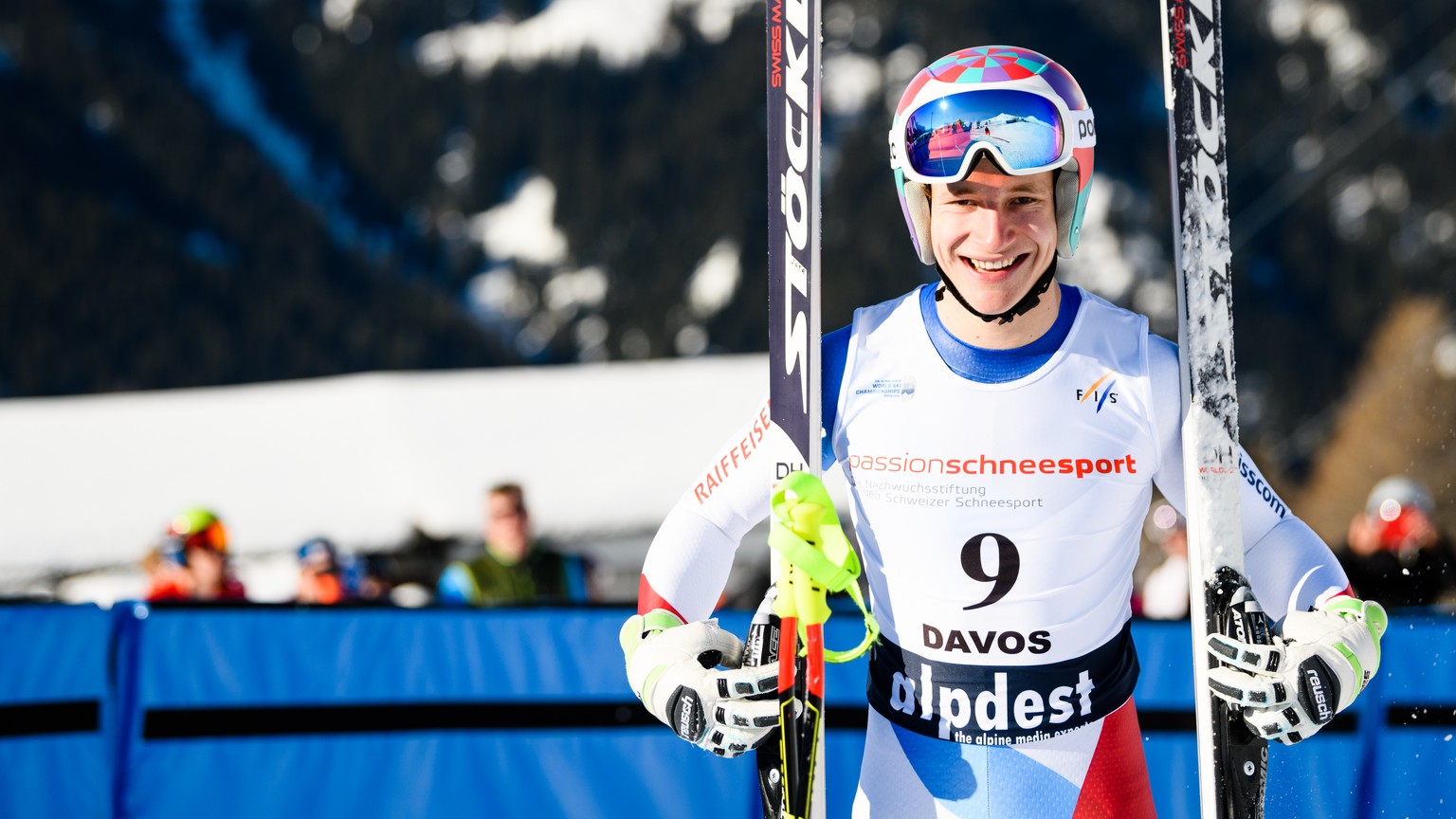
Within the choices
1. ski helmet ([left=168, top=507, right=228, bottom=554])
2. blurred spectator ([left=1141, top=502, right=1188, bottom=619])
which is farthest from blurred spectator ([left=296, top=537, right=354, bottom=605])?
blurred spectator ([left=1141, top=502, right=1188, bottom=619])

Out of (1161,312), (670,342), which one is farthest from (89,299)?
(1161,312)

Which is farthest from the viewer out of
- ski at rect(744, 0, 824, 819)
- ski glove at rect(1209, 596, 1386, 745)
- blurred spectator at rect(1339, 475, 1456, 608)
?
blurred spectator at rect(1339, 475, 1456, 608)

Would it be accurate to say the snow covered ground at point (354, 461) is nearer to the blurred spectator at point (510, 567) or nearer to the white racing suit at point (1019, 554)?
the blurred spectator at point (510, 567)

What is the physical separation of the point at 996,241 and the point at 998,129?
0.75ft

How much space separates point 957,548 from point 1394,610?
2.74 meters

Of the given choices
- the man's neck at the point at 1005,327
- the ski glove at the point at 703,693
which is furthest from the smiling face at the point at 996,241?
the ski glove at the point at 703,693

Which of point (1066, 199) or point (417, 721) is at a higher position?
point (1066, 199)

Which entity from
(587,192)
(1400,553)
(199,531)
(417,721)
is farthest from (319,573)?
(587,192)

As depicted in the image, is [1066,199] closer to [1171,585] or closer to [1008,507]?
[1008,507]

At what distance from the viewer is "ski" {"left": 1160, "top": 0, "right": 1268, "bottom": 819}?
9.21 ft

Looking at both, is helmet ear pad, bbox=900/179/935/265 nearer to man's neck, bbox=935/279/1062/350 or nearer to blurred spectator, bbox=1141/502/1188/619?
man's neck, bbox=935/279/1062/350

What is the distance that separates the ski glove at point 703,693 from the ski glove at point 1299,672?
90cm

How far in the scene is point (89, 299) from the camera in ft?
200

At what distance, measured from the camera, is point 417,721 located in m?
4.97
